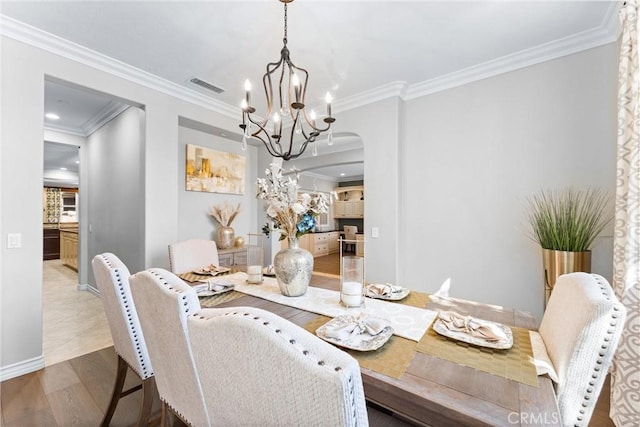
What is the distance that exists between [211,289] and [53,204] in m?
10.3

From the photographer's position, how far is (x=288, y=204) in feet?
5.27

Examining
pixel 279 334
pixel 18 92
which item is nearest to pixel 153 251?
pixel 18 92

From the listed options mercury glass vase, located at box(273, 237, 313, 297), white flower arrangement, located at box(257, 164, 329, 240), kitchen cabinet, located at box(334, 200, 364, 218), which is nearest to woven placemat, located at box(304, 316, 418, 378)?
mercury glass vase, located at box(273, 237, 313, 297)

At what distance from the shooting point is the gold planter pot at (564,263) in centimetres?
191

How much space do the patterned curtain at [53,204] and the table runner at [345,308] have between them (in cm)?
1025

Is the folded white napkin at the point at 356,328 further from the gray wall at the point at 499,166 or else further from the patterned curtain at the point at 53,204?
the patterned curtain at the point at 53,204

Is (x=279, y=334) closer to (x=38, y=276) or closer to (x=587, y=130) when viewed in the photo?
(x=38, y=276)

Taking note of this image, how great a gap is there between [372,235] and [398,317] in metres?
1.84

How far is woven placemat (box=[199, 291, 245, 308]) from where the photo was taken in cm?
150

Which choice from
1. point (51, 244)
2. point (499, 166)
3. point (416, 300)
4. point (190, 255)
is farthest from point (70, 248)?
point (499, 166)

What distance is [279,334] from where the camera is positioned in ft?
1.88

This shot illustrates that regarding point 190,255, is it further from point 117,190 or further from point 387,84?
point 387,84

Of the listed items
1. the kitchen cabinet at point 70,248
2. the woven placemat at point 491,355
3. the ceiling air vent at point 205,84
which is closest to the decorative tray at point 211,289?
the woven placemat at point 491,355

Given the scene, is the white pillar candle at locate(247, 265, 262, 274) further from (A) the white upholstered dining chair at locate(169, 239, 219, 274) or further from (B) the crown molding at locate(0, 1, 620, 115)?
(B) the crown molding at locate(0, 1, 620, 115)
